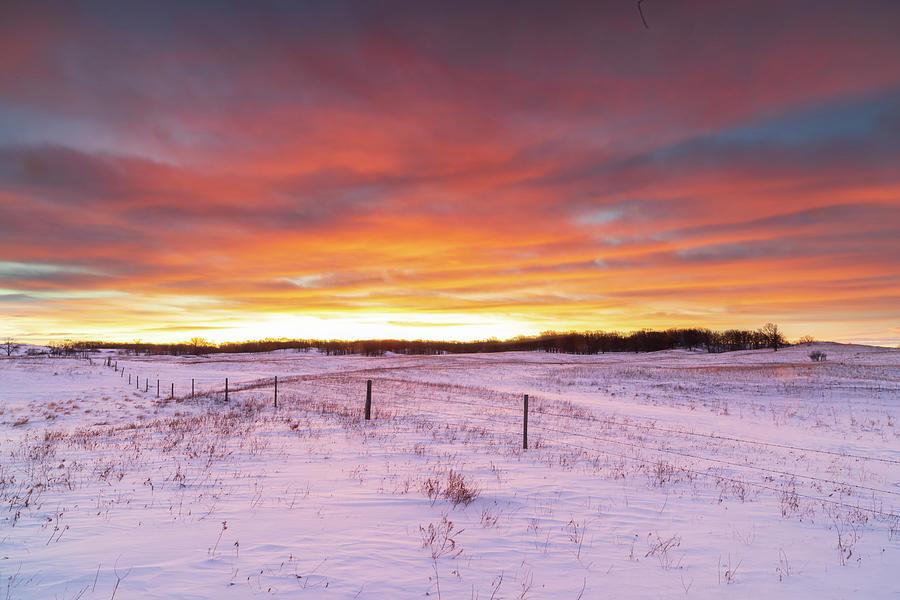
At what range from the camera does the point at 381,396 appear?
31750 mm

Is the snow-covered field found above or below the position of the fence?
above

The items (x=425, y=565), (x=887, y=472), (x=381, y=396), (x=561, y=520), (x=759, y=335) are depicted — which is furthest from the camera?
(x=759, y=335)

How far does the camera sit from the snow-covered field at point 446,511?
19.7 feet

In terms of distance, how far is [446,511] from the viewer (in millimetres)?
8719

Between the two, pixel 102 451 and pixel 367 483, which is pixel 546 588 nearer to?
pixel 367 483

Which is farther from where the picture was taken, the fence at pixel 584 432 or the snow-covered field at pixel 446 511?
the fence at pixel 584 432

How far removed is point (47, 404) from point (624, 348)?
563 ft

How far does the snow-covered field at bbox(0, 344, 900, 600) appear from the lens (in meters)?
6.01

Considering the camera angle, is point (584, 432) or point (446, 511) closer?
point (446, 511)

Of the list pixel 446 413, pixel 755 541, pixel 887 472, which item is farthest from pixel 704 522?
pixel 446 413

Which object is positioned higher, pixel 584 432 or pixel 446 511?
pixel 446 511

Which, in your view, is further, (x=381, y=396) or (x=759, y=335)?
(x=759, y=335)

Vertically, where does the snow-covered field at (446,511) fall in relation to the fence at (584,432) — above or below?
above

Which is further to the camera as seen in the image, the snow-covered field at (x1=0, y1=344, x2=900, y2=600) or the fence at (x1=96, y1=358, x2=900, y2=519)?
the fence at (x1=96, y1=358, x2=900, y2=519)
